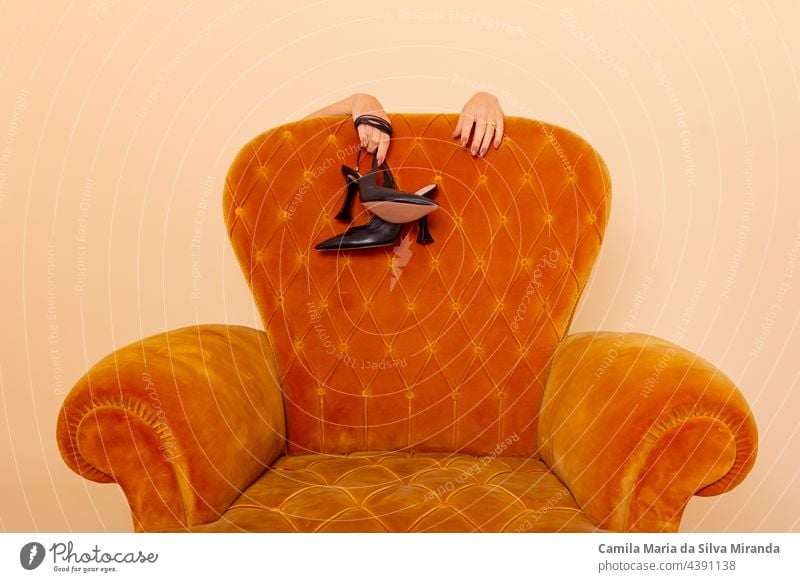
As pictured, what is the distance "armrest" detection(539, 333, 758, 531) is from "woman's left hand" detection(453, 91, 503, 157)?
0.66 meters

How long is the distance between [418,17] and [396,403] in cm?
119

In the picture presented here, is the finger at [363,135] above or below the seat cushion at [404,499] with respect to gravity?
above

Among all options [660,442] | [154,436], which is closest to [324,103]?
[154,436]

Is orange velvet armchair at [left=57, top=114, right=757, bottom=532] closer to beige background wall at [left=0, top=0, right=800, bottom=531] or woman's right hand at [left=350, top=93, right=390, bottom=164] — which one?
woman's right hand at [left=350, top=93, right=390, bottom=164]

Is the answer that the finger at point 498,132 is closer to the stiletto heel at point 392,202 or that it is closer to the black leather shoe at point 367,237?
the stiletto heel at point 392,202

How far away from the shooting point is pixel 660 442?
870 millimetres

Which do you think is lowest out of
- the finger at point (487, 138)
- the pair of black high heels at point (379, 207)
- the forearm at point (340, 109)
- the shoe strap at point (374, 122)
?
the pair of black high heels at point (379, 207)

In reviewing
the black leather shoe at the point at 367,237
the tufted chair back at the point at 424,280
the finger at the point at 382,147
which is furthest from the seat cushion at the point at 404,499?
the finger at the point at 382,147

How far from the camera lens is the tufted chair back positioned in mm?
1363

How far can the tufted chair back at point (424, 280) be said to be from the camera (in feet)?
4.47

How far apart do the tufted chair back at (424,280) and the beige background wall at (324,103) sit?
0.44 metres

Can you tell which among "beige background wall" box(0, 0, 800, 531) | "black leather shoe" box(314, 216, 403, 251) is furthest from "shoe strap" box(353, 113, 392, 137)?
"beige background wall" box(0, 0, 800, 531)

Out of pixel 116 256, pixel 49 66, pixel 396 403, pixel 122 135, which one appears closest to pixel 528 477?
pixel 396 403

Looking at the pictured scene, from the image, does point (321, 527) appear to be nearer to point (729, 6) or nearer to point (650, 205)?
point (650, 205)
